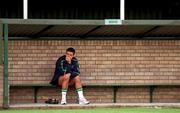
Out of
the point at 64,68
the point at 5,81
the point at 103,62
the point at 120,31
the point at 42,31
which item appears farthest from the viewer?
the point at 103,62

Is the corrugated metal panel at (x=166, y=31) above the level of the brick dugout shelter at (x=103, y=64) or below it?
above

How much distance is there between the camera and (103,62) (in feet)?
49.5

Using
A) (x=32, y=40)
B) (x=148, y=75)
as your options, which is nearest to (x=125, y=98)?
(x=148, y=75)

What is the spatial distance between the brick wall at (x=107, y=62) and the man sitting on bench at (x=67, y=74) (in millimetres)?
637

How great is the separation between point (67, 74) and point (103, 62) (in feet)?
4.22

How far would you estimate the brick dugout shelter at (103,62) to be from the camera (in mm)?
14805

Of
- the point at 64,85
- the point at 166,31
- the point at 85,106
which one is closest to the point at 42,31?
the point at 64,85

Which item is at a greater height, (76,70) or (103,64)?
(103,64)

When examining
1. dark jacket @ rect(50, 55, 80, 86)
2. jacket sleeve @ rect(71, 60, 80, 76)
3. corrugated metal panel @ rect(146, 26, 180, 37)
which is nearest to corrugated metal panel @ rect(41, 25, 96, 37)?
dark jacket @ rect(50, 55, 80, 86)

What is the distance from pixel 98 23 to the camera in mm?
13273

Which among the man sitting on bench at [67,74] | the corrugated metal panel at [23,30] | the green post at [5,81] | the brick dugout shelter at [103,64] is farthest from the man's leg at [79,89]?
the green post at [5,81]

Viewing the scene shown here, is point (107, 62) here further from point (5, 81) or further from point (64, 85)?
point (5, 81)

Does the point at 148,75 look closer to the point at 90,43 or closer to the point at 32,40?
the point at 90,43

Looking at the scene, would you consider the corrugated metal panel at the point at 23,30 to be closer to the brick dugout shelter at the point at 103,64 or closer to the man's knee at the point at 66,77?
the brick dugout shelter at the point at 103,64
